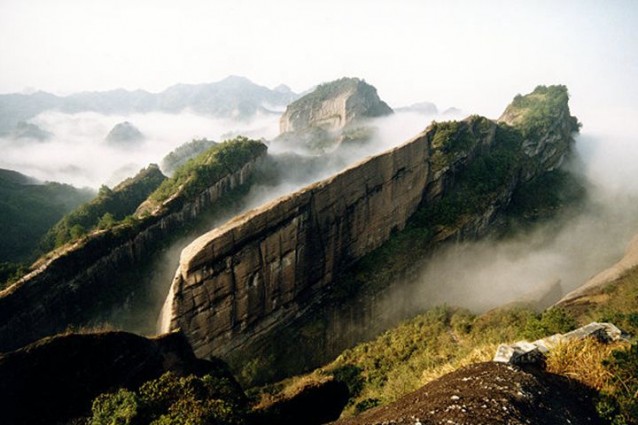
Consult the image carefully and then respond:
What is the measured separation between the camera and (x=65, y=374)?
10.6 metres

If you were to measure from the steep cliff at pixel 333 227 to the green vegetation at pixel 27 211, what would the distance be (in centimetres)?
2125

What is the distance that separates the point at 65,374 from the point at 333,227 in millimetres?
18633

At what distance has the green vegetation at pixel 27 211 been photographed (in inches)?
1567

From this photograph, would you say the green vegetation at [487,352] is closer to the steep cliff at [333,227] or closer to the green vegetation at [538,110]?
the steep cliff at [333,227]

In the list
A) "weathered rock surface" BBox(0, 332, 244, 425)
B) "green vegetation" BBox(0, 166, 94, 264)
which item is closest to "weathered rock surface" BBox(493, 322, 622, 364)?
"weathered rock surface" BBox(0, 332, 244, 425)

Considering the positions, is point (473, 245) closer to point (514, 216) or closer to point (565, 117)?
point (514, 216)

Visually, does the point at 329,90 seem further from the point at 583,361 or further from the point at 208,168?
the point at 583,361

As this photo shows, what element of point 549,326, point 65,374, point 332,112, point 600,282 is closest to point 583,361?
point 549,326

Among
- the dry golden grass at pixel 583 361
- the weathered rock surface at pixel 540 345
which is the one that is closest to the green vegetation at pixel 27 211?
the weathered rock surface at pixel 540 345

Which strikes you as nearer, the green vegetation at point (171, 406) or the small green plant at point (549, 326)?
the green vegetation at point (171, 406)

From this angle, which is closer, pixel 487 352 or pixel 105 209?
pixel 487 352

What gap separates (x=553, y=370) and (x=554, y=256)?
29159 mm

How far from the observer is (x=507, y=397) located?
21.7 ft

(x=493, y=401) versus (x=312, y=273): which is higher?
(x=493, y=401)
